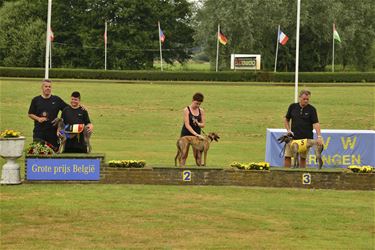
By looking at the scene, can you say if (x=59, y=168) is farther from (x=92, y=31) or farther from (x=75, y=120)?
(x=92, y=31)

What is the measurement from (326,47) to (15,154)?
6074 cm

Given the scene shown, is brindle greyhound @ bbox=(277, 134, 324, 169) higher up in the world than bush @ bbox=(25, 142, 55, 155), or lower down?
higher up

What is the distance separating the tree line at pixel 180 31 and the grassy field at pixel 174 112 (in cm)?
1573

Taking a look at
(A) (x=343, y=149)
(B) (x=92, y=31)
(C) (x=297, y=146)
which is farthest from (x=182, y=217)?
(B) (x=92, y=31)

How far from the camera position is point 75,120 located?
15078 millimetres

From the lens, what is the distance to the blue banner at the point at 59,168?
14.6 m

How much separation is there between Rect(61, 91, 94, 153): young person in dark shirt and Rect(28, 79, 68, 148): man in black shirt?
0.20m

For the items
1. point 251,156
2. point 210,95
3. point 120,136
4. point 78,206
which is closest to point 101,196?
point 78,206

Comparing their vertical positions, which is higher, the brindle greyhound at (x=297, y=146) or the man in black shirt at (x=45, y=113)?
the man in black shirt at (x=45, y=113)

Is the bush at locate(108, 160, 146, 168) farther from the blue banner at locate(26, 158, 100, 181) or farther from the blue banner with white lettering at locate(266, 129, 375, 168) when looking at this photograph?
the blue banner with white lettering at locate(266, 129, 375, 168)

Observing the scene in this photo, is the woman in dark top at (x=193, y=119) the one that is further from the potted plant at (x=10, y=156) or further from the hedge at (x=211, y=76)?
the hedge at (x=211, y=76)

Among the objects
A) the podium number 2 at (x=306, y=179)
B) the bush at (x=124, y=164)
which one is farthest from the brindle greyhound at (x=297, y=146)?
the bush at (x=124, y=164)

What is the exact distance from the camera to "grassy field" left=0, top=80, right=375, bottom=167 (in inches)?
976

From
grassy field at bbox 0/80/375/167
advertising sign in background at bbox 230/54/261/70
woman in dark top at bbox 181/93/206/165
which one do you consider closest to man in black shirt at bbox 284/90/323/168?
woman in dark top at bbox 181/93/206/165
